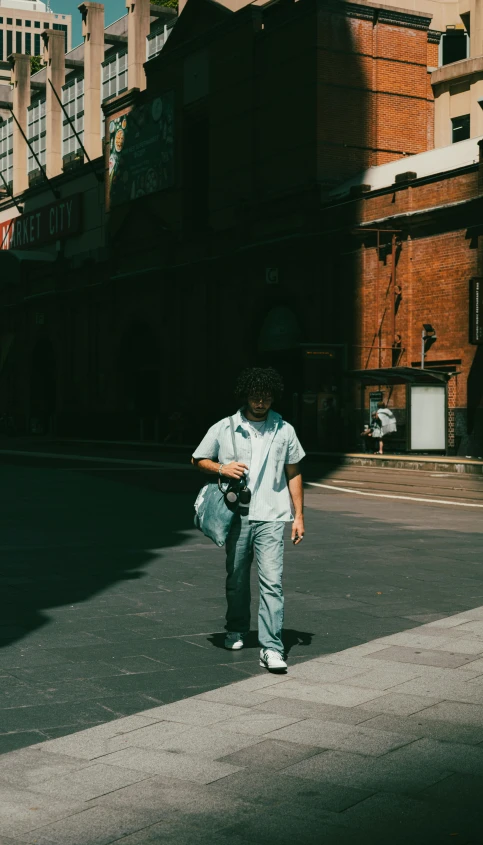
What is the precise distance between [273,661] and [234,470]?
1.06m

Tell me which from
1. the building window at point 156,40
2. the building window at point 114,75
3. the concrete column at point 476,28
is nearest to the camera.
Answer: the concrete column at point 476,28

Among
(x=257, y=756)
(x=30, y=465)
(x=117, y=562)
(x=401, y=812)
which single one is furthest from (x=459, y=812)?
(x=30, y=465)

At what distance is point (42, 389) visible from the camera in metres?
56.7

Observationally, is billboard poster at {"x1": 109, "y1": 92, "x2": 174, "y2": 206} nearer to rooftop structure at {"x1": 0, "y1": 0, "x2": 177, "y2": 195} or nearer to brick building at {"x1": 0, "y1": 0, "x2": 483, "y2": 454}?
brick building at {"x1": 0, "y1": 0, "x2": 483, "y2": 454}

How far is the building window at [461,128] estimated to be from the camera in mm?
39688

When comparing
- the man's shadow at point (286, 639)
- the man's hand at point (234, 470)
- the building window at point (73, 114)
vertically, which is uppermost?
the building window at point (73, 114)

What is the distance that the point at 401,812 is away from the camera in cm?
372

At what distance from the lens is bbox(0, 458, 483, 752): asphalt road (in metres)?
5.61

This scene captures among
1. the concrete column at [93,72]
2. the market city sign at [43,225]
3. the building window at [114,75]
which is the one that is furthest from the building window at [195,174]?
the concrete column at [93,72]

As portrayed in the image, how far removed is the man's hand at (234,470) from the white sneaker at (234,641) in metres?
1.05

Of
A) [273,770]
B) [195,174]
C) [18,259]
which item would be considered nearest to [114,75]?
[18,259]

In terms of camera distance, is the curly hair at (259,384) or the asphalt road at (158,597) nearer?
the asphalt road at (158,597)

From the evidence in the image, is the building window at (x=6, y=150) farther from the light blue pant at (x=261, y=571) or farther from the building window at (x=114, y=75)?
the light blue pant at (x=261, y=571)

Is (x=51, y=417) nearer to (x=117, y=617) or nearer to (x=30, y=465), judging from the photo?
(x=30, y=465)
